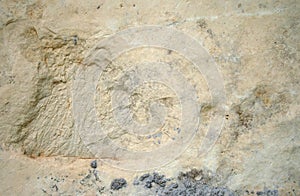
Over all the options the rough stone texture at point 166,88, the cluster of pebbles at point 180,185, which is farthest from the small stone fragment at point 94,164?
the cluster of pebbles at point 180,185

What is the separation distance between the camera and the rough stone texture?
1665 mm

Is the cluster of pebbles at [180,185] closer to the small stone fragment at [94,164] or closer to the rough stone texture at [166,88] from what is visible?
the rough stone texture at [166,88]

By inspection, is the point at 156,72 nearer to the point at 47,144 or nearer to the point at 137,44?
the point at 137,44

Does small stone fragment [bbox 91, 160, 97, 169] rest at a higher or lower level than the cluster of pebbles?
lower

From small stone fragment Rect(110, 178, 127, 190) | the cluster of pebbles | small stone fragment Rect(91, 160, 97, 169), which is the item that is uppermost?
the cluster of pebbles

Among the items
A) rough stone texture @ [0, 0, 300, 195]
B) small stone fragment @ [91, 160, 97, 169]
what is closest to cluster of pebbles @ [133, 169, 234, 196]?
rough stone texture @ [0, 0, 300, 195]

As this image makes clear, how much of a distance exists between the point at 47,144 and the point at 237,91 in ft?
2.18

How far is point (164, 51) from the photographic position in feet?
5.55

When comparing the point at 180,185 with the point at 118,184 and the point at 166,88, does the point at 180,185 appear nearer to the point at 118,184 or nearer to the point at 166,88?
the point at 118,184

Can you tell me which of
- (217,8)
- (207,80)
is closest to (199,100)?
(207,80)

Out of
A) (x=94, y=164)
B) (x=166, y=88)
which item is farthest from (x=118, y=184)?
(x=166, y=88)

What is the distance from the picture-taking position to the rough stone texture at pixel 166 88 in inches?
65.6

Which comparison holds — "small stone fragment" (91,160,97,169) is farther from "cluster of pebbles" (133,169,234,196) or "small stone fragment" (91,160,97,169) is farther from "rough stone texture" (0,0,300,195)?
"cluster of pebbles" (133,169,234,196)

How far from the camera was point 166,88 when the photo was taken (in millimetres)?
1700
